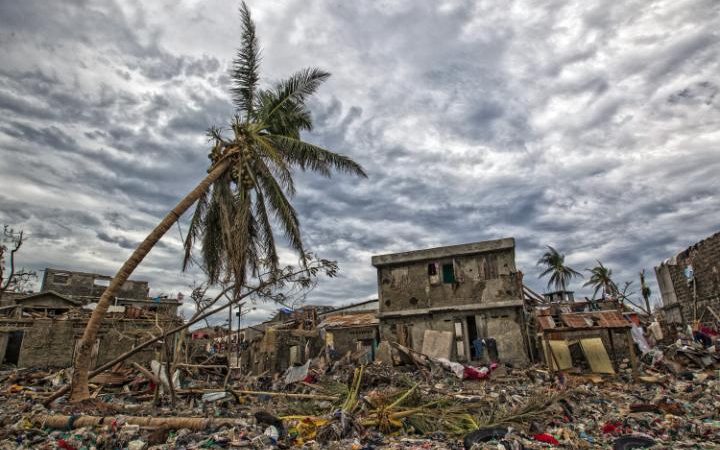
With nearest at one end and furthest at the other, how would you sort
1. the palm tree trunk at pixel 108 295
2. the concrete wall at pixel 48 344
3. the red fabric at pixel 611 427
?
1. the red fabric at pixel 611 427
2. the palm tree trunk at pixel 108 295
3. the concrete wall at pixel 48 344

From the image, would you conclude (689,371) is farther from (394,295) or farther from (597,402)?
(394,295)

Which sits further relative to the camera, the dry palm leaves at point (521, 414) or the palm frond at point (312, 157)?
the palm frond at point (312, 157)

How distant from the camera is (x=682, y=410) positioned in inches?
308

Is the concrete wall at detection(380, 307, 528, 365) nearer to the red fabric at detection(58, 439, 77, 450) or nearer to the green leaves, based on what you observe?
the green leaves

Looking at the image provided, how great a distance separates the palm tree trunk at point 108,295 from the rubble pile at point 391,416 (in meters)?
0.41

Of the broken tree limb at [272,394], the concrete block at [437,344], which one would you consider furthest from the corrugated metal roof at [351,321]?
the broken tree limb at [272,394]

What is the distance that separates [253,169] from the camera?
11469mm

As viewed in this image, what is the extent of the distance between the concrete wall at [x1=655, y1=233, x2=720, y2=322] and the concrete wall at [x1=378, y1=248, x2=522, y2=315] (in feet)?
20.9

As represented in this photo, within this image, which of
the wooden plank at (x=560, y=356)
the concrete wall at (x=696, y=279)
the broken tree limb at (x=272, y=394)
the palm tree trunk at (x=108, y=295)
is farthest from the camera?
the concrete wall at (x=696, y=279)

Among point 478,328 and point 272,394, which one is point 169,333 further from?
point 478,328

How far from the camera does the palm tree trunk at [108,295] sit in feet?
26.9

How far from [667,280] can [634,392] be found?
1086 centimetres

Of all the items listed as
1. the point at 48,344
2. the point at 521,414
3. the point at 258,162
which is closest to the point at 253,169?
the point at 258,162

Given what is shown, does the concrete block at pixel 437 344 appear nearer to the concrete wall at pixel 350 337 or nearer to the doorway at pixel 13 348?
the concrete wall at pixel 350 337
